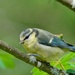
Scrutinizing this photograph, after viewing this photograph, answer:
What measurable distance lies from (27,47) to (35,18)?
324 cm

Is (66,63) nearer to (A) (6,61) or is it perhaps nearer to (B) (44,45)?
(B) (44,45)

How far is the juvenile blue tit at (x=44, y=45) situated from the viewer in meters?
2.01

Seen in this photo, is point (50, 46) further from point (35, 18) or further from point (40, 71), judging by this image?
point (35, 18)

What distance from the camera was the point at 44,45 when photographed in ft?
6.74

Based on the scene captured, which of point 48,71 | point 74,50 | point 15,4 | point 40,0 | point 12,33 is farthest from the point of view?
point 15,4

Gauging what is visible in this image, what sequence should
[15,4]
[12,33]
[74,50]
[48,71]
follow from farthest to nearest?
[15,4] < [12,33] < [74,50] < [48,71]

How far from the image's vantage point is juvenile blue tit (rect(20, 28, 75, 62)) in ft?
6.59

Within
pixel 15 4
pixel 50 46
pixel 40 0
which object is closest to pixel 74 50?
pixel 50 46

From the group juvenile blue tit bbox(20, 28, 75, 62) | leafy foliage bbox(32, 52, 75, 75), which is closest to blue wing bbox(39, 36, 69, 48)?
juvenile blue tit bbox(20, 28, 75, 62)

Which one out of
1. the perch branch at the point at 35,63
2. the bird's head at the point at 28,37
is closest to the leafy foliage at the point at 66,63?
the perch branch at the point at 35,63

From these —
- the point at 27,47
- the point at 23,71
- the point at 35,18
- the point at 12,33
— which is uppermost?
the point at 35,18

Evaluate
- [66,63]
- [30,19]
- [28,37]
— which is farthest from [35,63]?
[30,19]

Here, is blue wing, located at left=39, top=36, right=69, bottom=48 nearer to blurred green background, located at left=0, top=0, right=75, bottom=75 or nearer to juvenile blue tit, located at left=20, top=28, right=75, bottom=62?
juvenile blue tit, located at left=20, top=28, right=75, bottom=62

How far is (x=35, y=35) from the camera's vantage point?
211 centimetres
